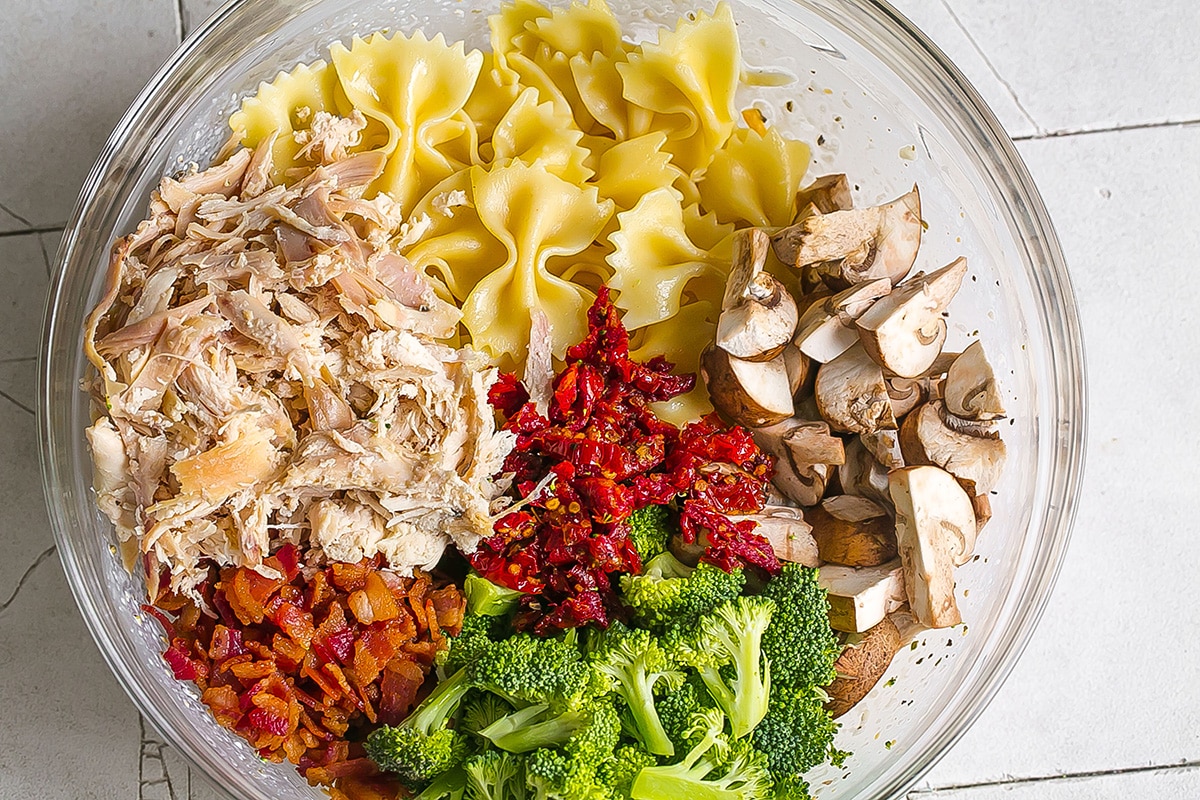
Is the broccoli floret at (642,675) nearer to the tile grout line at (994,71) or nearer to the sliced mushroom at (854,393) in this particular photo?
the sliced mushroom at (854,393)

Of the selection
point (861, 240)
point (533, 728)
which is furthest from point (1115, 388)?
point (533, 728)

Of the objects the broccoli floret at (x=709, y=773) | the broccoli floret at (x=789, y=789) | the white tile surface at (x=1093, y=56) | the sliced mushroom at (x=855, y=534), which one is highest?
the white tile surface at (x=1093, y=56)

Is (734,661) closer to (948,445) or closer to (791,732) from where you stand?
(791,732)

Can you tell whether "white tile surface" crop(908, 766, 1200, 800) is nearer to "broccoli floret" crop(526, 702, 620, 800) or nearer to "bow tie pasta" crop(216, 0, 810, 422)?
"broccoli floret" crop(526, 702, 620, 800)

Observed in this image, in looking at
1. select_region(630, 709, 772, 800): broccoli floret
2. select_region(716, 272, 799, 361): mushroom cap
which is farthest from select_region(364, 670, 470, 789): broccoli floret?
select_region(716, 272, 799, 361): mushroom cap

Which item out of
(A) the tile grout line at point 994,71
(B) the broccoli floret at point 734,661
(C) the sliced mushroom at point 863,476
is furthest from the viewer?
(A) the tile grout line at point 994,71

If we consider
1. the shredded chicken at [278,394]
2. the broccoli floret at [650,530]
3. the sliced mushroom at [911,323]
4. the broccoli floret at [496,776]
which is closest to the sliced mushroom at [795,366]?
the sliced mushroom at [911,323]
